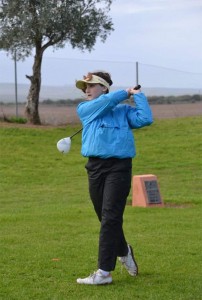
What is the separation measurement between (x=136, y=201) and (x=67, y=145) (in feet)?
17.2

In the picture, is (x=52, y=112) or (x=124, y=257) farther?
(x=52, y=112)

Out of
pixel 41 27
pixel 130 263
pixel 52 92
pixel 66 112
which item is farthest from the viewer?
pixel 52 92

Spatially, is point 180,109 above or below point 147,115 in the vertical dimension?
below

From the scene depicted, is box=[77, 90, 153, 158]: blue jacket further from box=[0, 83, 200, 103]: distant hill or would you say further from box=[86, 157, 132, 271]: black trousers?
box=[0, 83, 200, 103]: distant hill

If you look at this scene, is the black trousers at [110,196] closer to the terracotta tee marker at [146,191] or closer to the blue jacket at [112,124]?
the blue jacket at [112,124]

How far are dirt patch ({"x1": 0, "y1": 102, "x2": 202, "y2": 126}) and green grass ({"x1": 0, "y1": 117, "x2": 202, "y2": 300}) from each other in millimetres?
3714

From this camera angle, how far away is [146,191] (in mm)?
11375

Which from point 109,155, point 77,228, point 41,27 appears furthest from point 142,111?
point 41,27

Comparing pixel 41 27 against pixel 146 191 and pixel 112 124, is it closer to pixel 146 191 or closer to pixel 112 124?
pixel 146 191

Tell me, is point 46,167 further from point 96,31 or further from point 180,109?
point 180,109

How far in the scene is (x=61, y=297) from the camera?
5590 mm

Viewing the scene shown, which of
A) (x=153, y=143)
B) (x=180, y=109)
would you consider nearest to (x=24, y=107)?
(x=153, y=143)

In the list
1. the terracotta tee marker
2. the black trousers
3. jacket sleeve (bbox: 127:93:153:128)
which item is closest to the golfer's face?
jacket sleeve (bbox: 127:93:153:128)

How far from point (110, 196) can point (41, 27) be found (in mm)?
15795
